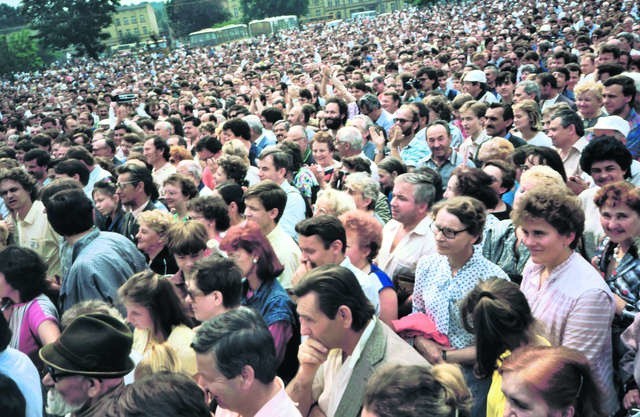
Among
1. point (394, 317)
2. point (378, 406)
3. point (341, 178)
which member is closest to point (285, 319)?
point (394, 317)

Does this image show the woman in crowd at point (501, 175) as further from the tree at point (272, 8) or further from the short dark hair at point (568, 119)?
the tree at point (272, 8)

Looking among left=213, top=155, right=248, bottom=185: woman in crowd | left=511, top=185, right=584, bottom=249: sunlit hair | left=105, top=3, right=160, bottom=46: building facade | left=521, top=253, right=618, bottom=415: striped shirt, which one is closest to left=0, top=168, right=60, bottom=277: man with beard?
left=213, top=155, right=248, bottom=185: woman in crowd

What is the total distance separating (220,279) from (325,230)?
69 centimetres

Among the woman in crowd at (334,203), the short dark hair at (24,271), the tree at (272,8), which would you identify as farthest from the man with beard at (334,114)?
the tree at (272,8)

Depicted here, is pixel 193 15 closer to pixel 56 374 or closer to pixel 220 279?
pixel 220 279

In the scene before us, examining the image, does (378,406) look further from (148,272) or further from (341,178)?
(341,178)

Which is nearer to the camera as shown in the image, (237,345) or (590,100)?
(237,345)

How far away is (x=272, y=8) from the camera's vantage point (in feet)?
321

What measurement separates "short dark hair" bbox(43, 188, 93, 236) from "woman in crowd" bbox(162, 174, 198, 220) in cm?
127

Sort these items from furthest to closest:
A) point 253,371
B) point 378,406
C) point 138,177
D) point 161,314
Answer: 1. point 138,177
2. point 161,314
3. point 253,371
4. point 378,406

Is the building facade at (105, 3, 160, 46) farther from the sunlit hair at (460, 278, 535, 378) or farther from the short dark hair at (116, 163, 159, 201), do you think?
the sunlit hair at (460, 278, 535, 378)

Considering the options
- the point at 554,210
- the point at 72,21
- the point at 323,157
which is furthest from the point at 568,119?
the point at 72,21

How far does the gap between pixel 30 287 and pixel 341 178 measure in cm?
316

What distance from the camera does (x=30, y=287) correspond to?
360cm
